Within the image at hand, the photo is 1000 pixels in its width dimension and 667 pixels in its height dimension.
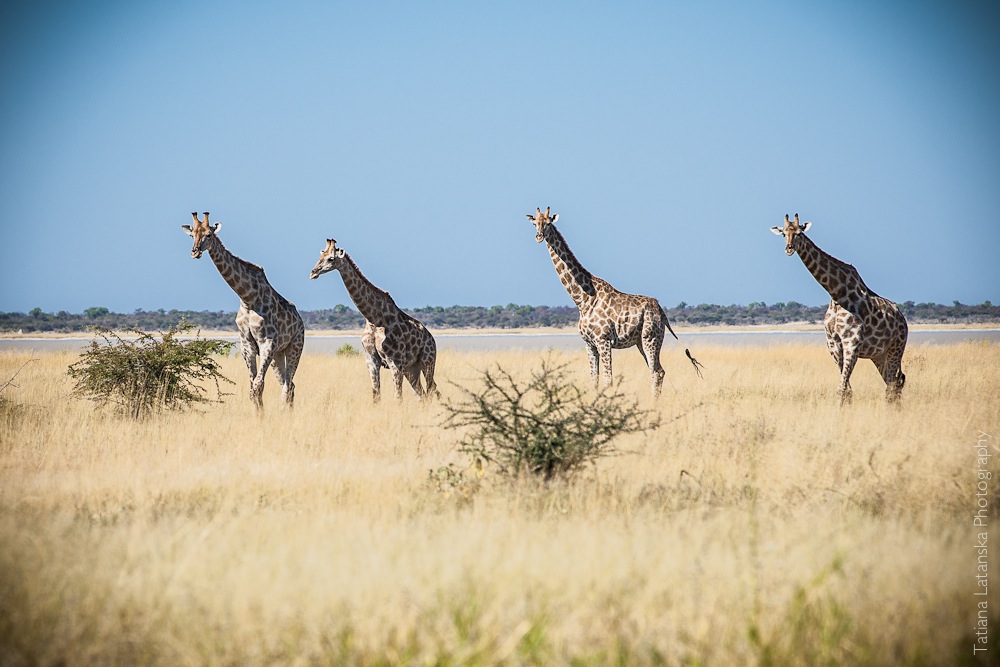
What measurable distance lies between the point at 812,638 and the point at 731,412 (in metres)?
7.62

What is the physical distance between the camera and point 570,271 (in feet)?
51.0

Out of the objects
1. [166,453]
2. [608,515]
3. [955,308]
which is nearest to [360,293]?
[166,453]

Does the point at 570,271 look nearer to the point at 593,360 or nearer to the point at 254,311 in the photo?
the point at 593,360

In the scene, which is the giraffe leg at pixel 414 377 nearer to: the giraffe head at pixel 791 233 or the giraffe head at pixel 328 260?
the giraffe head at pixel 328 260

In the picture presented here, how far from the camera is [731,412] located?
1180 cm

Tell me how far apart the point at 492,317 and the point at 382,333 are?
213 ft

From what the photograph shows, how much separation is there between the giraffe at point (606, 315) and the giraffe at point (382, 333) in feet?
9.43

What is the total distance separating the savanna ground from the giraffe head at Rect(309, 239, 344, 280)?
9.68 ft

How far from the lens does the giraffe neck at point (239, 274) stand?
12.5m

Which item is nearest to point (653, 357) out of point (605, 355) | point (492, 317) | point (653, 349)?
point (653, 349)

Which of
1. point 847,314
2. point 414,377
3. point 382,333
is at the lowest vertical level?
point 414,377

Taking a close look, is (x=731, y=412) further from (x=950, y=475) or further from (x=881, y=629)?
(x=881, y=629)

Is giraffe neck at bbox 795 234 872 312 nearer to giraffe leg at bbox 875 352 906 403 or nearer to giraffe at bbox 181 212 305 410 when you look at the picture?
giraffe leg at bbox 875 352 906 403

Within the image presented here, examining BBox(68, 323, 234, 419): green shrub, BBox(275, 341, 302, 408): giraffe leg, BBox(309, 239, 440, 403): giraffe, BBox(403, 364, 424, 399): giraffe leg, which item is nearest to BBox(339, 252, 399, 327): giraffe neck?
BBox(309, 239, 440, 403): giraffe
